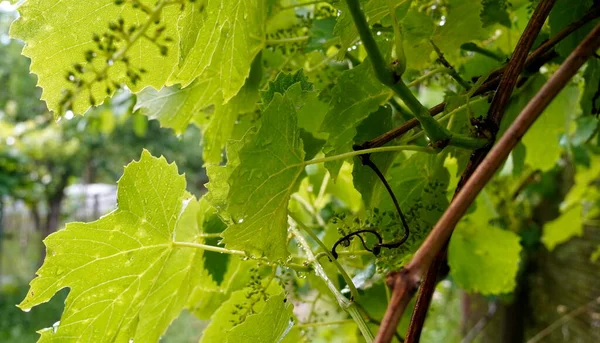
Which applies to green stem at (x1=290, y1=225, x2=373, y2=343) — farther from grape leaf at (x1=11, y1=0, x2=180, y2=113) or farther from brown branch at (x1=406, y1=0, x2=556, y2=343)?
grape leaf at (x1=11, y1=0, x2=180, y2=113)

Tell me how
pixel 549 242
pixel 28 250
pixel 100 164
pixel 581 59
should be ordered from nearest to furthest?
pixel 581 59 → pixel 549 242 → pixel 100 164 → pixel 28 250

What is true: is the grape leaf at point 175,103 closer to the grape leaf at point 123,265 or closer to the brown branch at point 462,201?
the grape leaf at point 123,265

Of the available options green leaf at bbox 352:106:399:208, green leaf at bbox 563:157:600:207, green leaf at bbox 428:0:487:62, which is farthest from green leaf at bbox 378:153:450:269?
green leaf at bbox 563:157:600:207

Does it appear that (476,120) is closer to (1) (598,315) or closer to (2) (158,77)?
(2) (158,77)

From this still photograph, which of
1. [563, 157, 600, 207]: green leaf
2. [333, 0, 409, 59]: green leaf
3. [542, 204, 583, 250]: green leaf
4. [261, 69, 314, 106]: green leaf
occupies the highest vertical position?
[333, 0, 409, 59]: green leaf

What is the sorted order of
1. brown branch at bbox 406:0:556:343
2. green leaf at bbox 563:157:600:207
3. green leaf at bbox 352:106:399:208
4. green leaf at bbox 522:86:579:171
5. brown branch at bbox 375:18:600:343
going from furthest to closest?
green leaf at bbox 563:157:600:207
green leaf at bbox 522:86:579:171
green leaf at bbox 352:106:399:208
brown branch at bbox 406:0:556:343
brown branch at bbox 375:18:600:343

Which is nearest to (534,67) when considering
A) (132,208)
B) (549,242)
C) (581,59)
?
(581,59)
